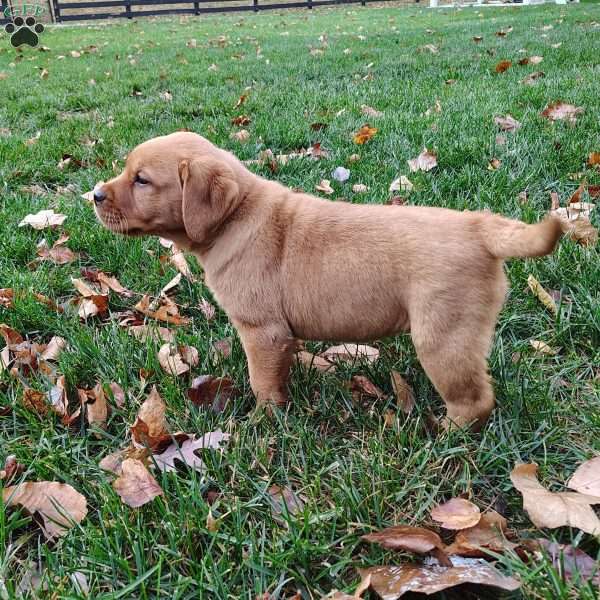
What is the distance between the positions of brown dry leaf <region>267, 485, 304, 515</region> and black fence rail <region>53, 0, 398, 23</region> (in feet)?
103

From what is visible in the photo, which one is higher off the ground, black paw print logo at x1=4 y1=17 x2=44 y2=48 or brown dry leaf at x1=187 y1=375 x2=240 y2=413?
black paw print logo at x1=4 y1=17 x2=44 y2=48

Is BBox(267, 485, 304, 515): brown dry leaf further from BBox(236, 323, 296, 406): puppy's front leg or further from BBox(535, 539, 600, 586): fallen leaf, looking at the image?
BBox(535, 539, 600, 586): fallen leaf

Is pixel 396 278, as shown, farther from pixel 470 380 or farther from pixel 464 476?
pixel 464 476

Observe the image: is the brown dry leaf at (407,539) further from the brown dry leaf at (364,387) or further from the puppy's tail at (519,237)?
the puppy's tail at (519,237)

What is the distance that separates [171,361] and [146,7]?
114ft

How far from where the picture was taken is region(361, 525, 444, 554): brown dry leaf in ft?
5.17

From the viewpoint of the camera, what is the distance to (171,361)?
247cm

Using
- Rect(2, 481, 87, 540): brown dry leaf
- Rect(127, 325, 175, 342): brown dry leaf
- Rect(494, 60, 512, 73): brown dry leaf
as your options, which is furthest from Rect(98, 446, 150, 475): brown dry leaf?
Rect(494, 60, 512, 73): brown dry leaf

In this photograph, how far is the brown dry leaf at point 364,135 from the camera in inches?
187

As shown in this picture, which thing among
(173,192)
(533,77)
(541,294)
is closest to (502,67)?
(533,77)

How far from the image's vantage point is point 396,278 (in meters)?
1.96

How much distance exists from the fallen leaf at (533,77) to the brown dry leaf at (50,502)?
603cm

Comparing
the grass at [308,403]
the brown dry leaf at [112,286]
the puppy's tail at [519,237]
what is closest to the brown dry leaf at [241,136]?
the grass at [308,403]

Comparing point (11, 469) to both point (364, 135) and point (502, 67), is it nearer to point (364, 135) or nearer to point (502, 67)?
point (364, 135)
